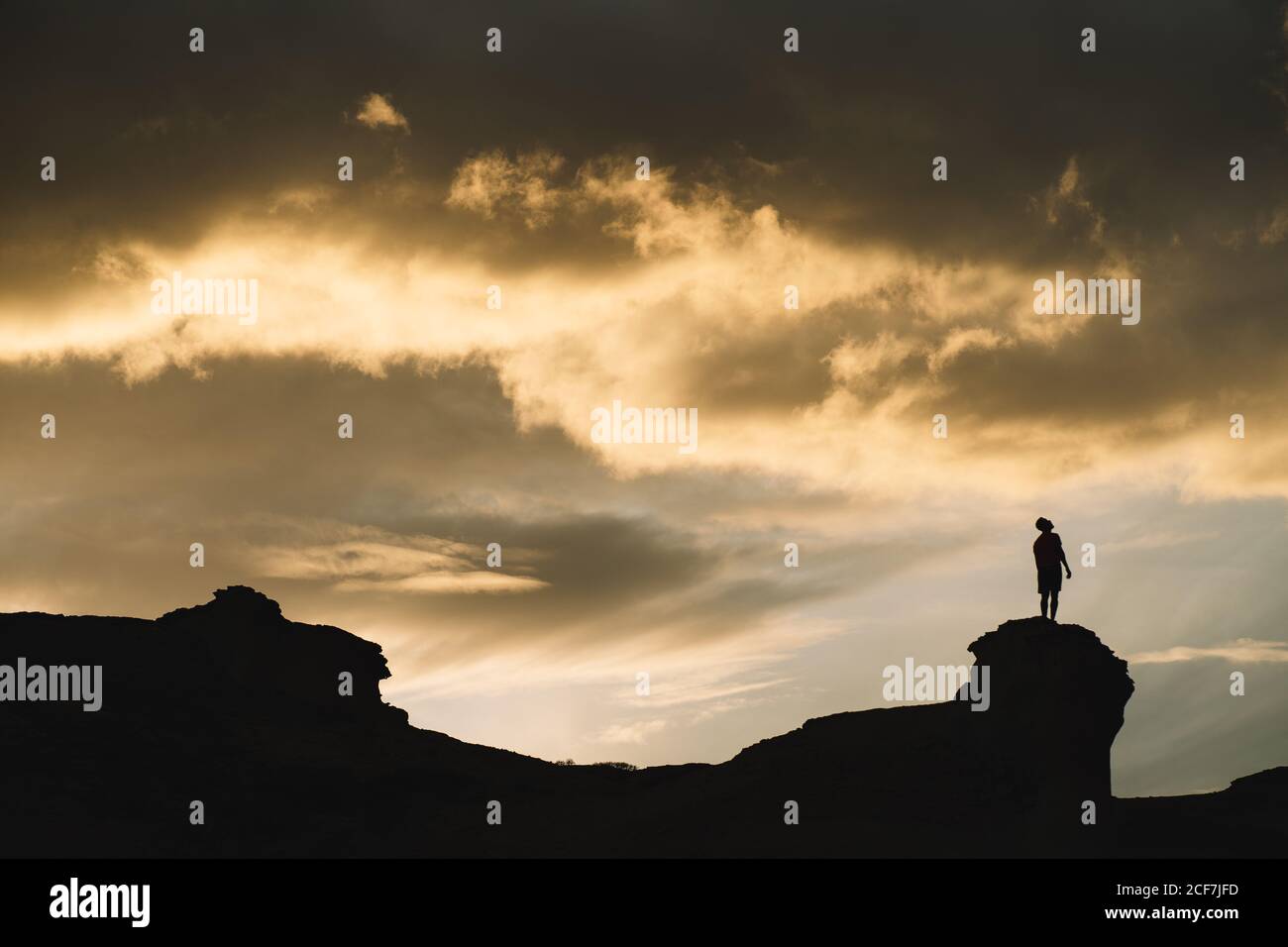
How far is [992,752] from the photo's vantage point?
141ft

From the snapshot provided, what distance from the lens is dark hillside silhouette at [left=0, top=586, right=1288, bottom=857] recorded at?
1657 inches

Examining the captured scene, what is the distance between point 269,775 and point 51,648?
1233cm

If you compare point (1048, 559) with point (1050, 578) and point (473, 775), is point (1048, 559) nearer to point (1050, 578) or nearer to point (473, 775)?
point (1050, 578)

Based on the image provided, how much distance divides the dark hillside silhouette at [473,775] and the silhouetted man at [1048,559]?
516 centimetres

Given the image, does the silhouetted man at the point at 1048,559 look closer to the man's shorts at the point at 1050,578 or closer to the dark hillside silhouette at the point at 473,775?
the man's shorts at the point at 1050,578

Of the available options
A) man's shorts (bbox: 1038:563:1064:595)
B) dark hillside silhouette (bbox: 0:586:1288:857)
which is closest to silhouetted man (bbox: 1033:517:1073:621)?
man's shorts (bbox: 1038:563:1064:595)

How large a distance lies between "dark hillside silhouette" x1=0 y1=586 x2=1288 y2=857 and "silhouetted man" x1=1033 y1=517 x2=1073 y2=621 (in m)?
5.16

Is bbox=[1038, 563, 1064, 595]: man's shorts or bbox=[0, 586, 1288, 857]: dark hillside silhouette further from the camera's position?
bbox=[0, 586, 1288, 857]: dark hillside silhouette

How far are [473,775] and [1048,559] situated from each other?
1128 inches

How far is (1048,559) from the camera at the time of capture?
37.0 m

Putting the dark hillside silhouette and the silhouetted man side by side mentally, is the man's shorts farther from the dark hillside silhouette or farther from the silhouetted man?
the dark hillside silhouette

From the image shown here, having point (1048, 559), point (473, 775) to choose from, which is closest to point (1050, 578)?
point (1048, 559)
